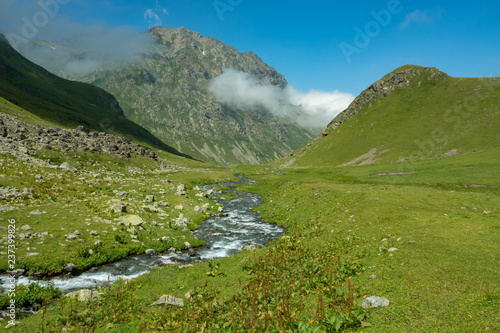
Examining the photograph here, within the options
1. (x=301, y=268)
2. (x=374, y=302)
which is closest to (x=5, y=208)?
(x=301, y=268)

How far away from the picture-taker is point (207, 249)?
28172 millimetres

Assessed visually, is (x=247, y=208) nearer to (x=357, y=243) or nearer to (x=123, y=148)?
(x=357, y=243)

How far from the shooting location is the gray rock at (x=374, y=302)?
1095 cm

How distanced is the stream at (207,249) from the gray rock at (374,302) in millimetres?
16335

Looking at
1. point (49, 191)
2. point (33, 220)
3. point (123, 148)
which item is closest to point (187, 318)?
point (33, 220)

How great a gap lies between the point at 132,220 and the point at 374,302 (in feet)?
91.0

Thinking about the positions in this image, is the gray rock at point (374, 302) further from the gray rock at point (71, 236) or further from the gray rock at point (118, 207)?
the gray rock at point (118, 207)

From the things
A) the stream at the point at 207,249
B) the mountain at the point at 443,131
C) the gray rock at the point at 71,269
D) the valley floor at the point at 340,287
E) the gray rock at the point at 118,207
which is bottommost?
the stream at the point at 207,249

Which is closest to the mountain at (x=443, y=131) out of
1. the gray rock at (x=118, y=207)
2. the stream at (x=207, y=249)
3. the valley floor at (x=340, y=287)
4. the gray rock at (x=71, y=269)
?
the stream at (x=207, y=249)

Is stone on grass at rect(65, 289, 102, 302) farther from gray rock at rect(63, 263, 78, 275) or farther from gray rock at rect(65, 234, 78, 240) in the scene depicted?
gray rock at rect(65, 234, 78, 240)

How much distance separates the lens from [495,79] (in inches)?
7082

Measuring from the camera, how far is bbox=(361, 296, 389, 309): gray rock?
1095cm

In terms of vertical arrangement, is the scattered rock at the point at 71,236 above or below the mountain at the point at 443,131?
below

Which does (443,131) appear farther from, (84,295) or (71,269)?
(84,295)
